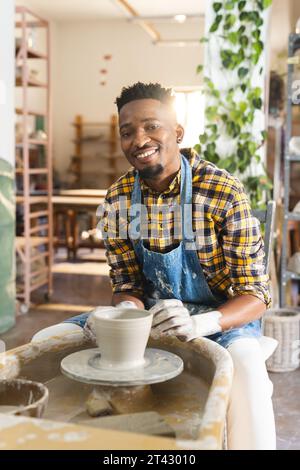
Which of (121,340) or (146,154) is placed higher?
(146,154)

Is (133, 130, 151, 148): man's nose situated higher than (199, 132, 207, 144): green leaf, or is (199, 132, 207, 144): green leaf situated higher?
(199, 132, 207, 144): green leaf

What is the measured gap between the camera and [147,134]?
1654 mm

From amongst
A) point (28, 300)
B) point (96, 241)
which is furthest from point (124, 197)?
point (96, 241)

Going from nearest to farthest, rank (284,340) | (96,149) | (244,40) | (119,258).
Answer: (119,258), (284,340), (244,40), (96,149)

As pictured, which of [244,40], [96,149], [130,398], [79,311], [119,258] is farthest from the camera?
[96,149]

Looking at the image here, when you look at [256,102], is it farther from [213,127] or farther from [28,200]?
[28,200]

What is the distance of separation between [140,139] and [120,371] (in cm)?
72

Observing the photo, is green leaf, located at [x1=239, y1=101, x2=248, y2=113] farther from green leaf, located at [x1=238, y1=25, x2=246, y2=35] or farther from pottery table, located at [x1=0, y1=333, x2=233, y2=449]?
pottery table, located at [x1=0, y1=333, x2=233, y2=449]

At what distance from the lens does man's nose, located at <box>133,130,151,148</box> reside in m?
1.64

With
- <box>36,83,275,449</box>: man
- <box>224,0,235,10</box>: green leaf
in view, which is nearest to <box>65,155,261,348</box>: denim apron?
<box>36,83,275,449</box>: man

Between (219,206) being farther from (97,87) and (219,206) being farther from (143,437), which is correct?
(97,87)

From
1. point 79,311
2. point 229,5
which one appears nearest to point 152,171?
point 229,5

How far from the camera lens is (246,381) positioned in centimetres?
133

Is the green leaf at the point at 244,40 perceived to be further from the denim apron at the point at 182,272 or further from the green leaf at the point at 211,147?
the denim apron at the point at 182,272
